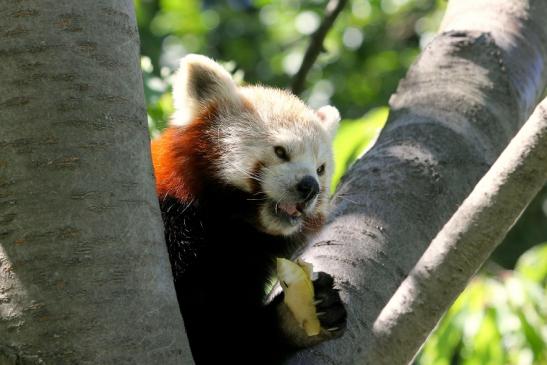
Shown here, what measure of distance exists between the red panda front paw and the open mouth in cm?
65

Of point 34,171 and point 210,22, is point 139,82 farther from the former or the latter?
point 210,22

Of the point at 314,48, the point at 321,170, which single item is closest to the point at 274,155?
the point at 321,170

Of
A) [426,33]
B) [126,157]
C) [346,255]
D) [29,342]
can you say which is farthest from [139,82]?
[426,33]

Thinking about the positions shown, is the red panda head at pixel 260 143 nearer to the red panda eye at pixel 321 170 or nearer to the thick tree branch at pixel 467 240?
the red panda eye at pixel 321 170

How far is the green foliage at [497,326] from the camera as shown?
14.5 ft

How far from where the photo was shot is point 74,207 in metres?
1.81

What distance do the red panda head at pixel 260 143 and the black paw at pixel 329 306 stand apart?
662mm

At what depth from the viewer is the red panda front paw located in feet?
7.97

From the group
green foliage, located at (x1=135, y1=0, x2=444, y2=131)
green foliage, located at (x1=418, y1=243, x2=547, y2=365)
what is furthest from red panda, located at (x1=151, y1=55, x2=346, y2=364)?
green foliage, located at (x1=135, y1=0, x2=444, y2=131)

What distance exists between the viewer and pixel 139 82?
2.01m

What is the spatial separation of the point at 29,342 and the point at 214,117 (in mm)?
1692

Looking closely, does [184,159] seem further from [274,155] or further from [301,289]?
[301,289]

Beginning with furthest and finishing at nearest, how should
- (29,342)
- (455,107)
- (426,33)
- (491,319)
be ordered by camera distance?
(426,33) < (491,319) < (455,107) < (29,342)

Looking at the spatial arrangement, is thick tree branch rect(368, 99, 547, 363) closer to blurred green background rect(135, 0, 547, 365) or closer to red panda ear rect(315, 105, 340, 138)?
red panda ear rect(315, 105, 340, 138)
